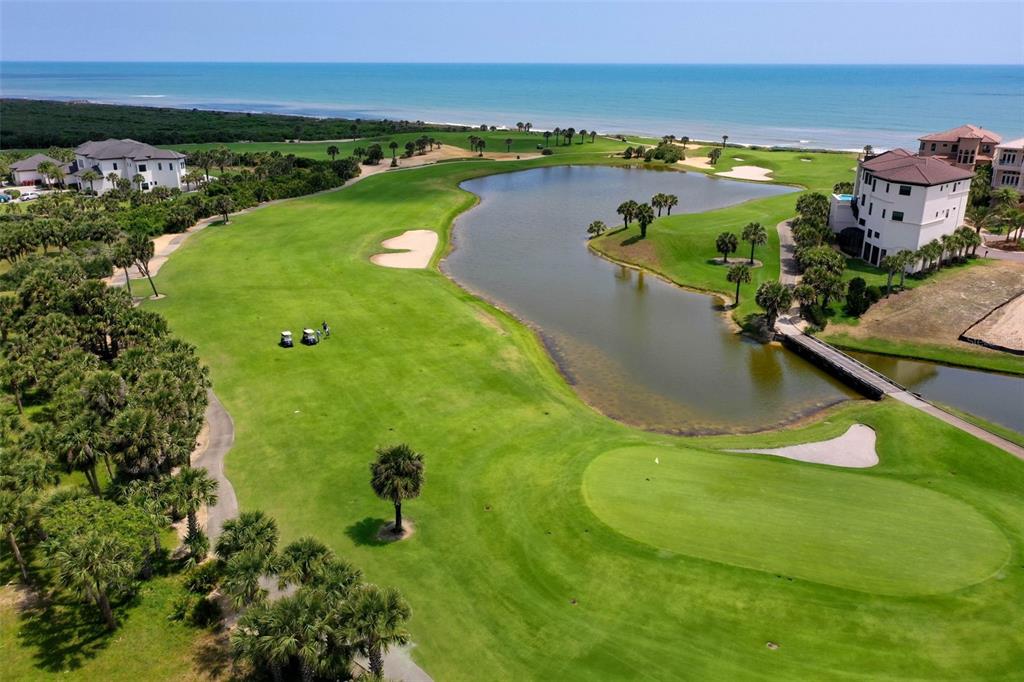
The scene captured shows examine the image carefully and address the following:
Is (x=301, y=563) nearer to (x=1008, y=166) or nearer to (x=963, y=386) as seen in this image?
(x=963, y=386)

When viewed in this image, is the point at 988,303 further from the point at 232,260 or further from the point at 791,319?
the point at 232,260

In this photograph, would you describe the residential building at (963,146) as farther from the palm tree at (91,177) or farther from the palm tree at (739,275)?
the palm tree at (91,177)

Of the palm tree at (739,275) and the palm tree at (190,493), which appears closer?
the palm tree at (190,493)

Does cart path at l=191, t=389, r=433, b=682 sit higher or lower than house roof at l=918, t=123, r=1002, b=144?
lower

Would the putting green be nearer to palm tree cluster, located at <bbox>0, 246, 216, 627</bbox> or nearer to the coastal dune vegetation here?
the coastal dune vegetation

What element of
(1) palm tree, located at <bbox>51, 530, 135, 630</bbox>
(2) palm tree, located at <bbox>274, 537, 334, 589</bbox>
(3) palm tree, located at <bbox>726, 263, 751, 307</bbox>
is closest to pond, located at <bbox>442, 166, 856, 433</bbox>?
(3) palm tree, located at <bbox>726, 263, 751, 307</bbox>

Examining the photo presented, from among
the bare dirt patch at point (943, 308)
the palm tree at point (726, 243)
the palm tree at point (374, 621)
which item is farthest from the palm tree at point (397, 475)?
the palm tree at point (726, 243)
